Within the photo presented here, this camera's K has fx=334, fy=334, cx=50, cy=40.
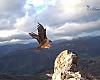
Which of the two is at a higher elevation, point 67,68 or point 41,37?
point 41,37

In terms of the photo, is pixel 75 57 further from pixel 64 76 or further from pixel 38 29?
pixel 38 29

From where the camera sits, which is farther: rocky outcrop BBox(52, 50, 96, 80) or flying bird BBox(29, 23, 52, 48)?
flying bird BBox(29, 23, 52, 48)

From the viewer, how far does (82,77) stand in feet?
56.4

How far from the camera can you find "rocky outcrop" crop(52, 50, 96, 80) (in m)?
17.9

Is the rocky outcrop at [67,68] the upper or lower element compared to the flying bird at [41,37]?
lower

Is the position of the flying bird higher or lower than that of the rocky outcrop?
higher

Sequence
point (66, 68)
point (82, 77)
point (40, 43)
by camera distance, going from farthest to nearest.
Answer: point (40, 43)
point (66, 68)
point (82, 77)

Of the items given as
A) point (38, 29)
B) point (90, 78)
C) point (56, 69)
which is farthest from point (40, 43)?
point (90, 78)

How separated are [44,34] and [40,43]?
1469 millimetres

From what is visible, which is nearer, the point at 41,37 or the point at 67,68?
the point at 67,68

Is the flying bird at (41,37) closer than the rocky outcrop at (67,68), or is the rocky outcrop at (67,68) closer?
the rocky outcrop at (67,68)

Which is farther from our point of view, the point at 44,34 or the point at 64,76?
the point at 44,34

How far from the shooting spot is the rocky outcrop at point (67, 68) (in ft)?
Answer: 58.9

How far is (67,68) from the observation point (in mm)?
18453
